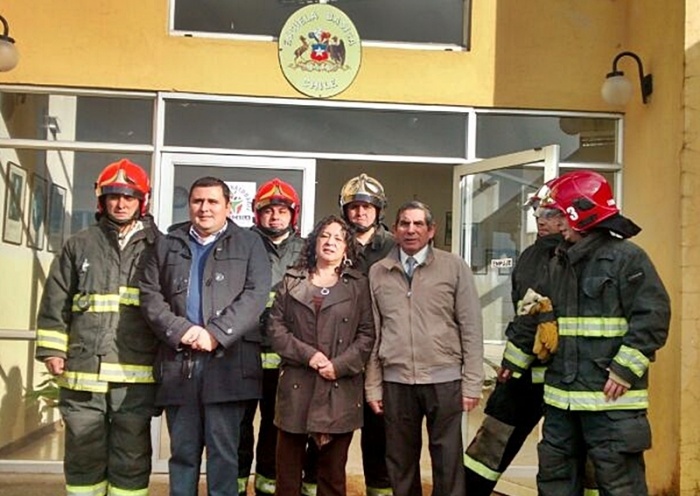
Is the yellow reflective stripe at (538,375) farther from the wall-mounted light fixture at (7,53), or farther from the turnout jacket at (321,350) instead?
the wall-mounted light fixture at (7,53)

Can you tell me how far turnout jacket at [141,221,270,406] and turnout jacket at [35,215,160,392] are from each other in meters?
0.12

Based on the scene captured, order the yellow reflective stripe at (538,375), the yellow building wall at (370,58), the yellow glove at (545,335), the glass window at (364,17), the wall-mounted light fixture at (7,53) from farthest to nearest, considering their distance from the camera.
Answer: the glass window at (364,17) < the yellow building wall at (370,58) < the wall-mounted light fixture at (7,53) < the yellow reflective stripe at (538,375) < the yellow glove at (545,335)

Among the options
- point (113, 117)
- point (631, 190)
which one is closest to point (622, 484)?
point (631, 190)

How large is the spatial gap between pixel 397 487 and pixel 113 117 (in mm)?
3571

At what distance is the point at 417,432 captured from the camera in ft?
13.2

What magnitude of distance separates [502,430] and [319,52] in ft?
10.4

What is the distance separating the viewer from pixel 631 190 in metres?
5.78

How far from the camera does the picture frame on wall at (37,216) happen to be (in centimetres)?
585

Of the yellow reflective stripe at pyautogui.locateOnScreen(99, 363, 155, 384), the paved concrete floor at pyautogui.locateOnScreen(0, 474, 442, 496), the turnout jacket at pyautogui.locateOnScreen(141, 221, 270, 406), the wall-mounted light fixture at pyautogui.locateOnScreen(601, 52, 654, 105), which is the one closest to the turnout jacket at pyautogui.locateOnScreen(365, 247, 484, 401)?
the turnout jacket at pyautogui.locateOnScreen(141, 221, 270, 406)

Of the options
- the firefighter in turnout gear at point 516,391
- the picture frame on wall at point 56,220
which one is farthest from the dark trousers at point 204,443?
the picture frame on wall at point 56,220

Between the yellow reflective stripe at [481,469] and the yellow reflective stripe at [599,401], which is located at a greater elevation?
the yellow reflective stripe at [599,401]

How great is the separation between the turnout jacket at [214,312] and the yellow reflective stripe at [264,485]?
0.92m

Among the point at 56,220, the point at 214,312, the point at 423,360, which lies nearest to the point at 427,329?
the point at 423,360

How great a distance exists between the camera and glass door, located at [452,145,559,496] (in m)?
5.55
